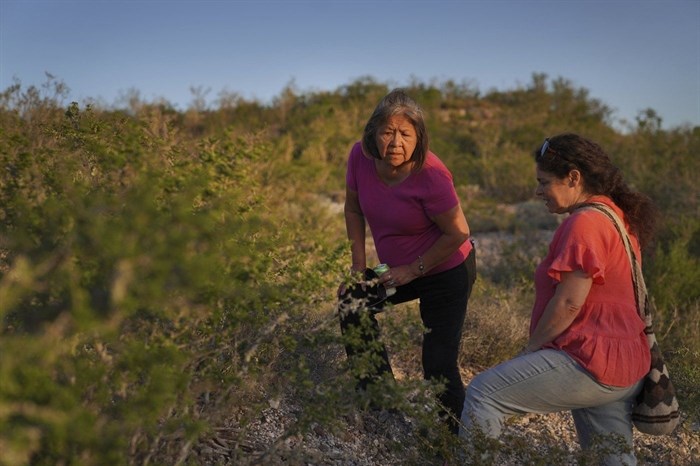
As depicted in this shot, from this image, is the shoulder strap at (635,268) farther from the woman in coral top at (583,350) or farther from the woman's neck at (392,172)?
the woman's neck at (392,172)

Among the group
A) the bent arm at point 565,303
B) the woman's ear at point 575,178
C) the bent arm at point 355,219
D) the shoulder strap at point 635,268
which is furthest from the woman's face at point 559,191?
the bent arm at point 355,219

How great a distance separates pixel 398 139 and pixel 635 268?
1.19 m

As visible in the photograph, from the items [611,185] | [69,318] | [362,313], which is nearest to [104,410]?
[69,318]

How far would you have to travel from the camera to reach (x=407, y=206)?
3.83 meters

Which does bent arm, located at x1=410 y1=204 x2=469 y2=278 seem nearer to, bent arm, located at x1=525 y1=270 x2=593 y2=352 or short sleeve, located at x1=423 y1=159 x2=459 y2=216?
short sleeve, located at x1=423 y1=159 x2=459 y2=216

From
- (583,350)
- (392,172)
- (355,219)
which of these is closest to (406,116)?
(392,172)

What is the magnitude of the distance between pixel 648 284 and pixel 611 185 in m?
4.10

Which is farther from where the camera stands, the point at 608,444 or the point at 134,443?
the point at 608,444

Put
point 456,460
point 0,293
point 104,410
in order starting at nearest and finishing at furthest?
point 0,293, point 104,410, point 456,460

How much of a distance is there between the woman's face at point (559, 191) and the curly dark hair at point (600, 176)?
0.08 feet

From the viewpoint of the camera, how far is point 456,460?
3301 millimetres

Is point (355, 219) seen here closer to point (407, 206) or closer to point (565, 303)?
point (407, 206)

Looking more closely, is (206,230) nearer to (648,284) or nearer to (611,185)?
(611,185)

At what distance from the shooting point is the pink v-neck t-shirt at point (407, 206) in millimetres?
3773
